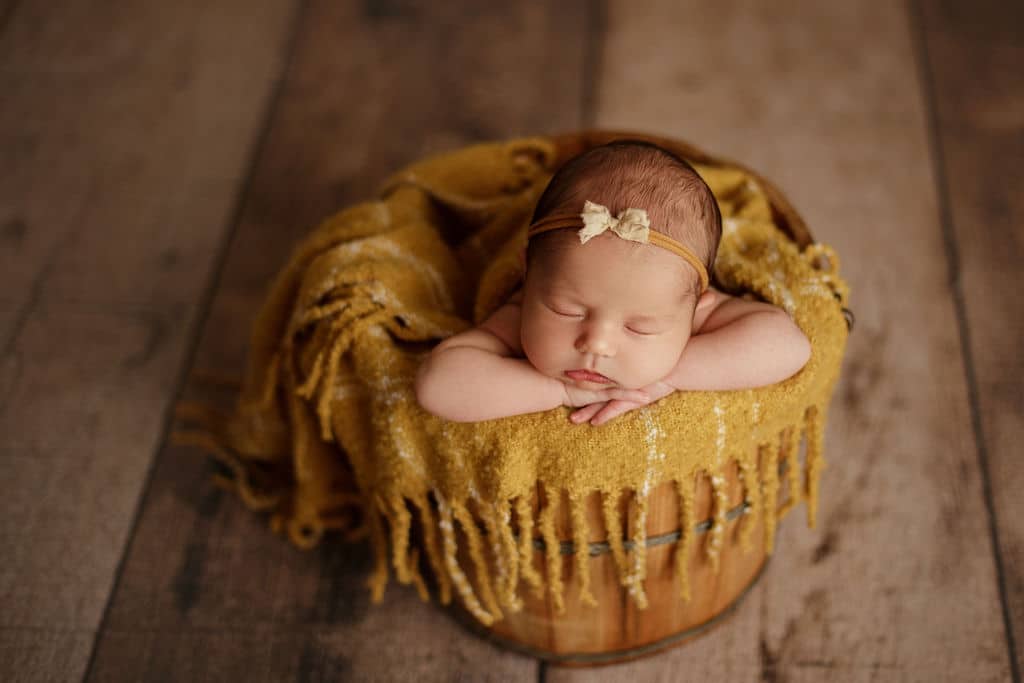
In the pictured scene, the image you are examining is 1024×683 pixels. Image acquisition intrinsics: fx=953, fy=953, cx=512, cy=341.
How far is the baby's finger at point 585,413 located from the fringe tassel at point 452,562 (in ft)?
0.58

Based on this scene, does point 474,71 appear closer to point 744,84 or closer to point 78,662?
point 744,84

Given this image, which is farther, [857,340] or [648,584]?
[857,340]

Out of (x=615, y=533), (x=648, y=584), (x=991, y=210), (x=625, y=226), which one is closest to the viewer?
(x=625, y=226)

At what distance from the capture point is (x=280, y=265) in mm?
1653

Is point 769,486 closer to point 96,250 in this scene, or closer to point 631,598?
point 631,598

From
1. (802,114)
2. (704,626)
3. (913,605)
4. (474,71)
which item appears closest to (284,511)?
(704,626)

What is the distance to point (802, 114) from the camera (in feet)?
6.04

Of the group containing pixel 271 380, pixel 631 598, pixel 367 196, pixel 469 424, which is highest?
pixel 367 196

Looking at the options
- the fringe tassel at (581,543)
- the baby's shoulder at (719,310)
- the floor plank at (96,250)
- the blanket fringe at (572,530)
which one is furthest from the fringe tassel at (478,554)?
the floor plank at (96,250)

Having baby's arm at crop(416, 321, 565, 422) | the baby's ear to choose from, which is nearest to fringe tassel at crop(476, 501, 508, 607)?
baby's arm at crop(416, 321, 565, 422)

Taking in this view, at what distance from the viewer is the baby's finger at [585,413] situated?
0.91 metres

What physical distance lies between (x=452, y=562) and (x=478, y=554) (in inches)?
1.6

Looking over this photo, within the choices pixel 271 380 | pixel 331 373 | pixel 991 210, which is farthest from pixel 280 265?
Answer: pixel 991 210

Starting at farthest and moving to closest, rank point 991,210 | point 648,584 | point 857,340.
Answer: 1. point 991,210
2. point 857,340
3. point 648,584
